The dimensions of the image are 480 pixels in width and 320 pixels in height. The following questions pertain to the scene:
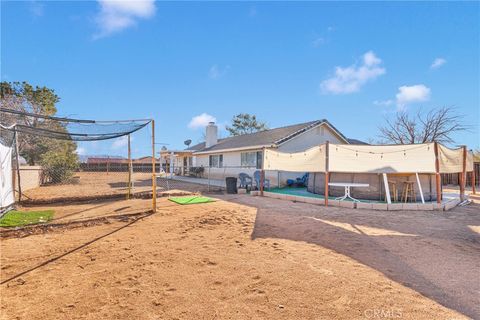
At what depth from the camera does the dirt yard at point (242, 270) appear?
268 cm

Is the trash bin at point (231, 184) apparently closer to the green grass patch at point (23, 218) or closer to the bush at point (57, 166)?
the green grass patch at point (23, 218)

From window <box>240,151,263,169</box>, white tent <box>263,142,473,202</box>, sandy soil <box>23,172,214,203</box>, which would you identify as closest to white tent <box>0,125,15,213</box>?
sandy soil <box>23,172,214,203</box>

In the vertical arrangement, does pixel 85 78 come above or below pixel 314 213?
above

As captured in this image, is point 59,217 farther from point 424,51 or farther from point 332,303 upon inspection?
point 424,51

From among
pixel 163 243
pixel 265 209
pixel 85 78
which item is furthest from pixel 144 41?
pixel 163 243

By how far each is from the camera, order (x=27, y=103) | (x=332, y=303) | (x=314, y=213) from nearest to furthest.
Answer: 1. (x=332, y=303)
2. (x=314, y=213)
3. (x=27, y=103)

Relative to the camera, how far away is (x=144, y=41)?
1118 centimetres

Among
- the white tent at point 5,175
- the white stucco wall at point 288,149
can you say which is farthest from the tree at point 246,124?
the white tent at point 5,175

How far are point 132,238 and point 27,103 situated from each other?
1848 centimetres

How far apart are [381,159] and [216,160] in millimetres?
15295

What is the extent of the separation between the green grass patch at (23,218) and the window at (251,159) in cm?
1158

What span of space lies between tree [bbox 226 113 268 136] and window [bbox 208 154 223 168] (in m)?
19.2

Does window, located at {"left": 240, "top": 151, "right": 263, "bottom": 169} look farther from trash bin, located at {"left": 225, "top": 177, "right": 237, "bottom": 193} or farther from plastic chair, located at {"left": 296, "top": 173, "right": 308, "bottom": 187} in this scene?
trash bin, located at {"left": 225, "top": 177, "right": 237, "bottom": 193}

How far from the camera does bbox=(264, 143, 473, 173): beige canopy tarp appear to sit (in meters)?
9.05
